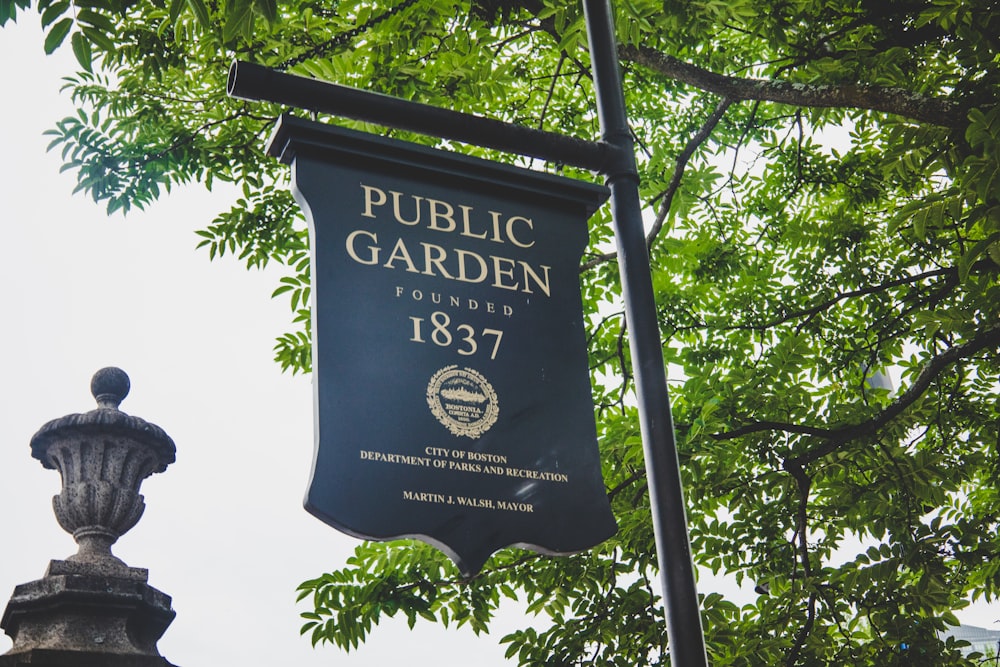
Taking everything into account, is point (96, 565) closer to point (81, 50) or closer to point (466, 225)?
point (81, 50)

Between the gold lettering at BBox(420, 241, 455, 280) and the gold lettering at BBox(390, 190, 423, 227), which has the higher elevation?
the gold lettering at BBox(390, 190, 423, 227)

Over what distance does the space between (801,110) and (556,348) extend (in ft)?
21.1

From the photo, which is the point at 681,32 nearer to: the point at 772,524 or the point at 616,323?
the point at 616,323

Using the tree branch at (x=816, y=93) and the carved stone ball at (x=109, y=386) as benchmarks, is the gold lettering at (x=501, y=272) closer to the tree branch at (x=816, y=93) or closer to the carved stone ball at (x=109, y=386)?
the carved stone ball at (x=109, y=386)

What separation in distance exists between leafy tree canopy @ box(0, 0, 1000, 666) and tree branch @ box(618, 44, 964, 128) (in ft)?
0.05

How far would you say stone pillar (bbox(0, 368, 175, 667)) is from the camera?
428 centimetres

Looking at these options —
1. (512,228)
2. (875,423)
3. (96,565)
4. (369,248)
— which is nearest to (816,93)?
(875,423)

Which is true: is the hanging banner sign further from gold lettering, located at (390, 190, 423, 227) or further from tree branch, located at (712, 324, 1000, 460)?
tree branch, located at (712, 324, 1000, 460)

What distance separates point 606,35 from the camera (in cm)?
346

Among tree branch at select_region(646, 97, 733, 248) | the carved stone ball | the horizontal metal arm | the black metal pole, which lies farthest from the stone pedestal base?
tree branch at select_region(646, 97, 733, 248)

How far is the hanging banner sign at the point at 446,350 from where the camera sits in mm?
2625

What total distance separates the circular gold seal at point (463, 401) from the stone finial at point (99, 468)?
8.08 feet

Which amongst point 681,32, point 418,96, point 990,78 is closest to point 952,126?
point 990,78

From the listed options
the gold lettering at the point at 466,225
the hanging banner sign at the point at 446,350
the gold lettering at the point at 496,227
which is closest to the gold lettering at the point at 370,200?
the hanging banner sign at the point at 446,350
